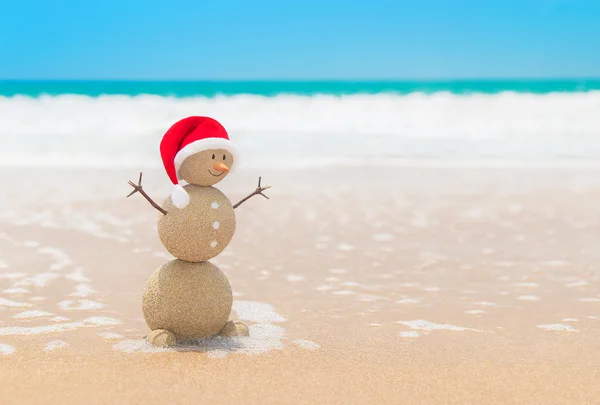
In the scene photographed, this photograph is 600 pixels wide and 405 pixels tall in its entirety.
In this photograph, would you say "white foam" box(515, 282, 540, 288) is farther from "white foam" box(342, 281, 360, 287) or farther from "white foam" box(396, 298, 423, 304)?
"white foam" box(342, 281, 360, 287)

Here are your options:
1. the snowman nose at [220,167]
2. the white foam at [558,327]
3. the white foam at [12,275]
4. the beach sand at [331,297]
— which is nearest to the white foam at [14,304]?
the beach sand at [331,297]

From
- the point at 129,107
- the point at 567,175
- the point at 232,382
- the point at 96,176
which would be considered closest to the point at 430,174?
the point at 567,175

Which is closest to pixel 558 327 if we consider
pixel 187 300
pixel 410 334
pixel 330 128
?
pixel 410 334

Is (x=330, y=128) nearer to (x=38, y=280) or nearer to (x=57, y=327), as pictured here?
(x=38, y=280)

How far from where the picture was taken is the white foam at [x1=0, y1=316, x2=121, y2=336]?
153 inches

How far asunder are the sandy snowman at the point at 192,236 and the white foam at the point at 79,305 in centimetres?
102

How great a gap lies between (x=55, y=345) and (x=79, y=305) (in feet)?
3.03

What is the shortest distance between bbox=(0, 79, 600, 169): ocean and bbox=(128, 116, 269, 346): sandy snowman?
821cm

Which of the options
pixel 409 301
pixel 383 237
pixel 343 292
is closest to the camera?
pixel 409 301

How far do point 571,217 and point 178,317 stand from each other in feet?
17.1

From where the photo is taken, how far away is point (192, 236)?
138 inches

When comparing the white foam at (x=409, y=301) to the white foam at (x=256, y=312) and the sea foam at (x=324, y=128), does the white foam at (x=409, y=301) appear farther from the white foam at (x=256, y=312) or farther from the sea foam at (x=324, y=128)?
the sea foam at (x=324, y=128)

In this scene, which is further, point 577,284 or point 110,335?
point 577,284

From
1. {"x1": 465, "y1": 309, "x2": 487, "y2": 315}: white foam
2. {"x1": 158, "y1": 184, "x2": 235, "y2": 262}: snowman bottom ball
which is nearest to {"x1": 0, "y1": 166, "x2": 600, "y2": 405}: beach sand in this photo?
{"x1": 465, "y1": 309, "x2": 487, "y2": 315}: white foam
